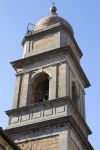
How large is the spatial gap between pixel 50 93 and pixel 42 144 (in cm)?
360

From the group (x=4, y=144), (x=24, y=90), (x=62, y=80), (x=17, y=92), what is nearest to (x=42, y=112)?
(x=62, y=80)

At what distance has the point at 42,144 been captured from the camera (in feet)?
79.7

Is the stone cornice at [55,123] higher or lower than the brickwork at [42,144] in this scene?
higher

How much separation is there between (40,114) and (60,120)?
5.34ft

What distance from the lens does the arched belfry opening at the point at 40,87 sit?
28.0 metres

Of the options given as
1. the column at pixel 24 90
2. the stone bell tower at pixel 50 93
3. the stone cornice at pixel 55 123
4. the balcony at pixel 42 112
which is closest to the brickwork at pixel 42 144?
the stone bell tower at pixel 50 93

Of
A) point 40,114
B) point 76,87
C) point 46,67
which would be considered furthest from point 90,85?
point 40,114

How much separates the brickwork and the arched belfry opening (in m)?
3.65

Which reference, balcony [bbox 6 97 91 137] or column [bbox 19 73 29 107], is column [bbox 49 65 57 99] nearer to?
balcony [bbox 6 97 91 137]

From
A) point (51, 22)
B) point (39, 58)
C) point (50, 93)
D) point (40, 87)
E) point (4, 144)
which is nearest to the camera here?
point (4, 144)

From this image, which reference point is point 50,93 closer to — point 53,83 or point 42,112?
point 53,83

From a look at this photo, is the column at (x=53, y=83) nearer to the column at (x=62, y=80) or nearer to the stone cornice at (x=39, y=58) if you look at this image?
the column at (x=62, y=80)

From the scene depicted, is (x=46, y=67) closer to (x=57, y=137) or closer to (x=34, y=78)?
(x=34, y=78)

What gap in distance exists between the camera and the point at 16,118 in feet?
86.3
